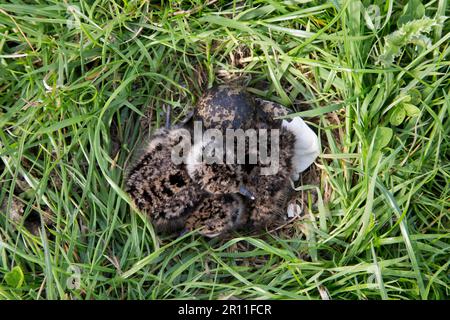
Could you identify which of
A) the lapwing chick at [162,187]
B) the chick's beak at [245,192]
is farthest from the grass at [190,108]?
the chick's beak at [245,192]

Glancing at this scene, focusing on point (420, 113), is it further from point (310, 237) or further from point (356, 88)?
point (310, 237)

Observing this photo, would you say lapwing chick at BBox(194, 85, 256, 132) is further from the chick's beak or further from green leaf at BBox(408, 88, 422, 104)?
green leaf at BBox(408, 88, 422, 104)

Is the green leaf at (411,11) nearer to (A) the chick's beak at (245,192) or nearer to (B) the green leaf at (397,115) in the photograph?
(B) the green leaf at (397,115)

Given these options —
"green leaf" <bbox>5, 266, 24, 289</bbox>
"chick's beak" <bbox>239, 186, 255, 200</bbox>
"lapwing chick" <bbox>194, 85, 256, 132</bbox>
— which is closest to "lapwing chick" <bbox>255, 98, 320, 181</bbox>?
"lapwing chick" <bbox>194, 85, 256, 132</bbox>

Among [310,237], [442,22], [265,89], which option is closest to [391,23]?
[442,22]

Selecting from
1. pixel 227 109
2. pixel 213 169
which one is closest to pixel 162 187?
pixel 213 169
